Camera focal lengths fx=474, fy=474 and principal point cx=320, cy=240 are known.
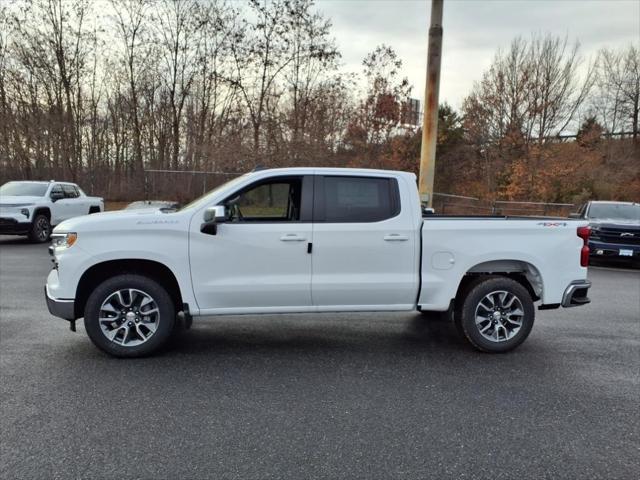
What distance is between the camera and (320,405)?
3.74 m

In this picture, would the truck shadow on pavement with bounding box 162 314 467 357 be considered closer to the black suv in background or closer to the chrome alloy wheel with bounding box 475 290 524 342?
the chrome alloy wheel with bounding box 475 290 524 342

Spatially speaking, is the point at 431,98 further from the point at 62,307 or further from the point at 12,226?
the point at 12,226

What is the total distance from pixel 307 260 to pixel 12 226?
11962 mm

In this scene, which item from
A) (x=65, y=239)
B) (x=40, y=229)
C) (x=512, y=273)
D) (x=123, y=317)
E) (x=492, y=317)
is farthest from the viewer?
(x=40, y=229)

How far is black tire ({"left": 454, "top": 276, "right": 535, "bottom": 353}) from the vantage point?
4953mm

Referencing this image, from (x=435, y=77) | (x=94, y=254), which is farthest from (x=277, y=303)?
(x=435, y=77)

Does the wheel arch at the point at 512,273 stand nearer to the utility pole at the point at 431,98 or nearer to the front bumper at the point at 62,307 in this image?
the front bumper at the point at 62,307

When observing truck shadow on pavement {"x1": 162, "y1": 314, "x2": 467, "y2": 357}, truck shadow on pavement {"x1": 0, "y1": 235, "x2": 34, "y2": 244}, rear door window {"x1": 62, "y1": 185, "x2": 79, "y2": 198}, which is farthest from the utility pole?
rear door window {"x1": 62, "y1": 185, "x2": 79, "y2": 198}

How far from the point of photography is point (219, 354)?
4.90 metres

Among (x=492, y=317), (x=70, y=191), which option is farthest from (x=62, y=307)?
(x=70, y=191)

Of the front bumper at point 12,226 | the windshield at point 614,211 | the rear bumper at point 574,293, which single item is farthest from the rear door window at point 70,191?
the windshield at point 614,211

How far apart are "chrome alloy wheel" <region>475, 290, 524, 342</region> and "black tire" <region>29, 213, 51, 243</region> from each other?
1315cm

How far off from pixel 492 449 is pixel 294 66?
78.8ft

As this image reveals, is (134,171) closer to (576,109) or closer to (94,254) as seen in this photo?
(94,254)
